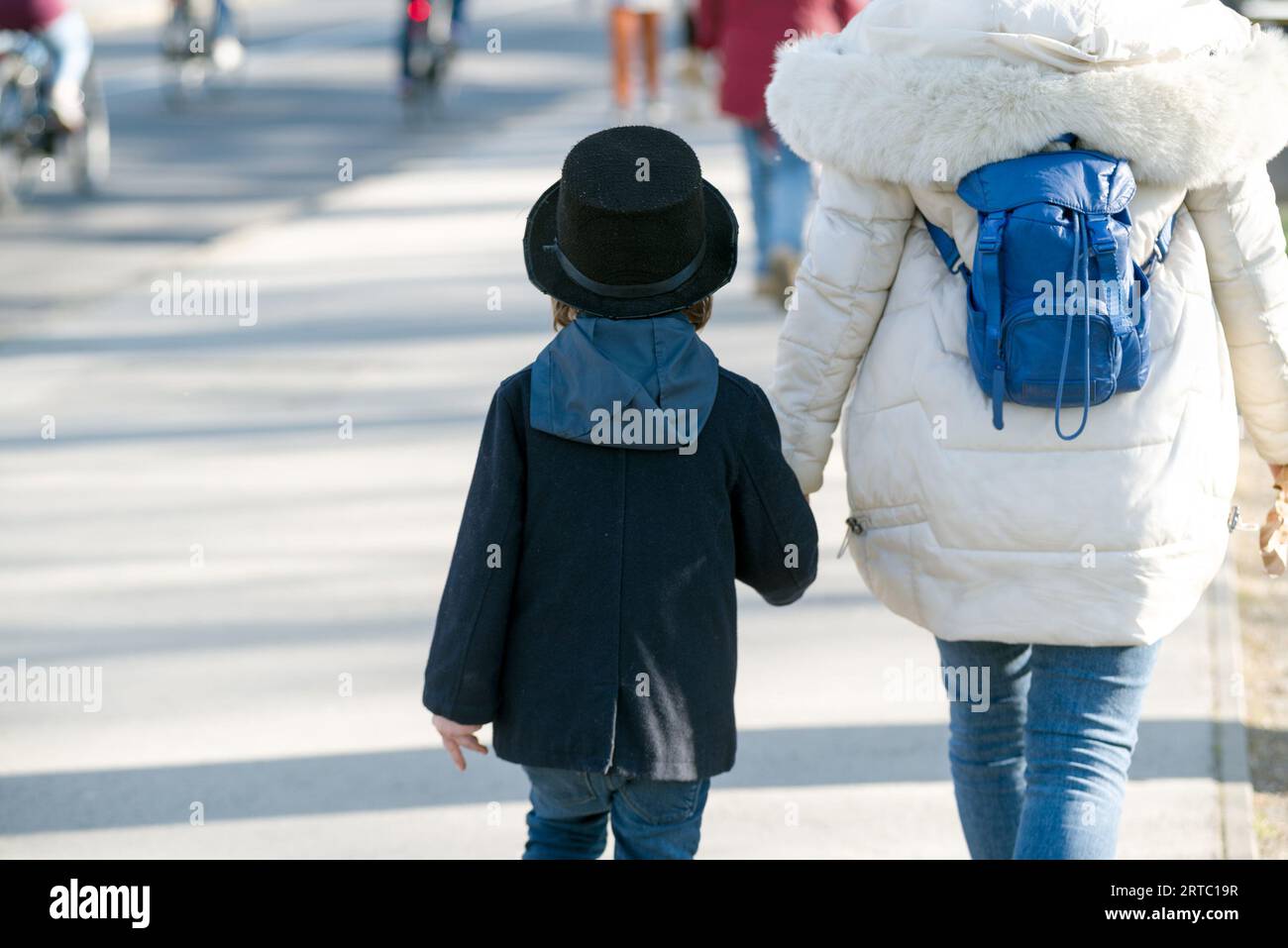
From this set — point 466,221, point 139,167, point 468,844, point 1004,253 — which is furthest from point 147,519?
point 139,167

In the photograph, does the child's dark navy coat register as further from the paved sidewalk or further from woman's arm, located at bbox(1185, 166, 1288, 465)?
the paved sidewalk

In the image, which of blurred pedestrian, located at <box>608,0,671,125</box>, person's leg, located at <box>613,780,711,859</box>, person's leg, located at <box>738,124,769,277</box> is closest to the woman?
person's leg, located at <box>613,780,711,859</box>

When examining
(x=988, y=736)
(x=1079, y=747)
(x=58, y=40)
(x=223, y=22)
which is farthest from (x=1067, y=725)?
(x=223, y=22)

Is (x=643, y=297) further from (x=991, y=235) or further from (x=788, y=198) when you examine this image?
(x=788, y=198)

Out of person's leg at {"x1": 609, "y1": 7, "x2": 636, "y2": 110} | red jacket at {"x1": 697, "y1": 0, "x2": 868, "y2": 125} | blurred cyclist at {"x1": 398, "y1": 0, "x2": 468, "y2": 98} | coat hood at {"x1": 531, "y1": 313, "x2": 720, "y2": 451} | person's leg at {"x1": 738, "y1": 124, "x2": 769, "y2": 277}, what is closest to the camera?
coat hood at {"x1": 531, "y1": 313, "x2": 720, "y2": 451}

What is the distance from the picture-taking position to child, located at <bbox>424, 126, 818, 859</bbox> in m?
2.56

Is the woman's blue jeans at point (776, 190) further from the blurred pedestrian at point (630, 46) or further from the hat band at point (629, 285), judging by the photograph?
the blurred pedestrian at point (630, 46)

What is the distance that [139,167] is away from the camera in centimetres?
1279

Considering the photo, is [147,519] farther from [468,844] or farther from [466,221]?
[466,221]

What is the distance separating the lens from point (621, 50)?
14.5 metres

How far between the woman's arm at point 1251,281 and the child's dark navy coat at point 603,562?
0.77m

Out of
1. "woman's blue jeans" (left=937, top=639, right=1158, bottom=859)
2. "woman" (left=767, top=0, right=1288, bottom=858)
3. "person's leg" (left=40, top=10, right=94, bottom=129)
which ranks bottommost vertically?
"person's leg" (left=40, top=10, right=94, bottom=129)

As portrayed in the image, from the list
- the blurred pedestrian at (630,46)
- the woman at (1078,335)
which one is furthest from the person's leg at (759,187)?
the blurred pedestrian at (630,46)

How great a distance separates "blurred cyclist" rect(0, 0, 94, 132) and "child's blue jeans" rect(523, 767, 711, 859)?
8.99m
